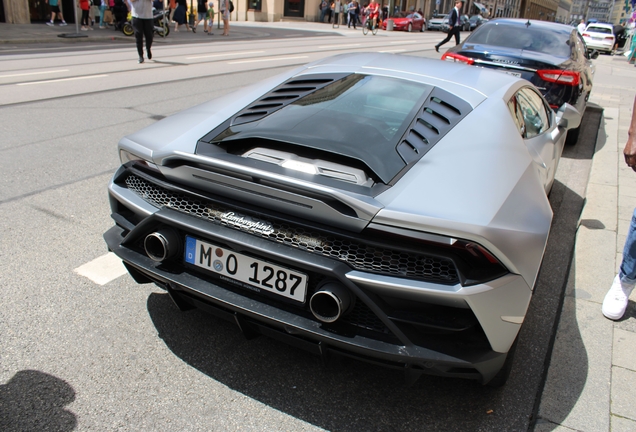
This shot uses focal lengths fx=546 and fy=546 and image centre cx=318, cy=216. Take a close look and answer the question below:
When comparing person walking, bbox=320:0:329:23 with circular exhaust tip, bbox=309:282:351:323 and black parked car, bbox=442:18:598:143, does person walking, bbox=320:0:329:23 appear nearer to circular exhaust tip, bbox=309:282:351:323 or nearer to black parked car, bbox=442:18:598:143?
black parked car, bbox=442:18:598:143

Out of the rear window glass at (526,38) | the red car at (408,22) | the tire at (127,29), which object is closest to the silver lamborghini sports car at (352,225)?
A: the rear window glass at (526,38)

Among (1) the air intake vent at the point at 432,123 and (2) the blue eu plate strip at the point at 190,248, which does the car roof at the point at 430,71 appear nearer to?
(1) the air intake vent at the point at 432,123

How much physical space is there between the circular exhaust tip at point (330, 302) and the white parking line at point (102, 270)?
1679mm

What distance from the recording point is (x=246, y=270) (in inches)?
87.4

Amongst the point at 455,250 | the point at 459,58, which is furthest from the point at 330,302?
the point at 459,58

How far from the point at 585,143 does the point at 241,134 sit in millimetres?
6661

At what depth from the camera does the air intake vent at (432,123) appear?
242 centimetres

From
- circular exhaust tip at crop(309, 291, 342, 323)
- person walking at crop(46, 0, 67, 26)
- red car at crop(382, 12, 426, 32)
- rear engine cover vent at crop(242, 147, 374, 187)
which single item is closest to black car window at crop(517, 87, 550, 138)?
rear engine cover vent at crop(242, 147, 374, 187)

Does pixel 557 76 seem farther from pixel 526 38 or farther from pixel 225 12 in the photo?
pixel 225 12

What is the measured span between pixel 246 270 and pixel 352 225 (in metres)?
0.50

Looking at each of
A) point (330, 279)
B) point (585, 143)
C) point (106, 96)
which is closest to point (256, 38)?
point (106, 96)

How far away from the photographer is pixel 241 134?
2.55m

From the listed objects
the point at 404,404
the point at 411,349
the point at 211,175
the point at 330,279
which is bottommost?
the point at 404,404

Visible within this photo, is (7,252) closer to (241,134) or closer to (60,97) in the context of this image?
(241,134)
